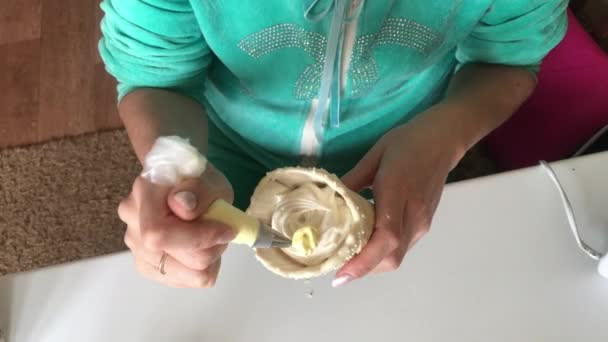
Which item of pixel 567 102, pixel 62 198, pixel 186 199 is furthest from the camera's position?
pixel 62 198

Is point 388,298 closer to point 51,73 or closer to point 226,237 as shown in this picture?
point 226,237

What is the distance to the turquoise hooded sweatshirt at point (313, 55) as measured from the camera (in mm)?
499

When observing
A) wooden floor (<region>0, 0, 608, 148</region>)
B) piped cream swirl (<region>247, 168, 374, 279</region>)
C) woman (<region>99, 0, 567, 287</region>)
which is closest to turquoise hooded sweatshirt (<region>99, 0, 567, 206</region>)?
woman (<region>99, 0, 567, 287</region>)

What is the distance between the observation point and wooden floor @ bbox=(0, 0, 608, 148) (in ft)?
4.35

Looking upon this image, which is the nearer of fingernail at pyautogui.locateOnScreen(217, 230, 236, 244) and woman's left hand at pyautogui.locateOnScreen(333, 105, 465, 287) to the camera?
fingernail at pyautogui.locateOnScreen(217, 230, 236, 244)

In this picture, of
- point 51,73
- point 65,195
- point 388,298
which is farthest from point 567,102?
point 51,73

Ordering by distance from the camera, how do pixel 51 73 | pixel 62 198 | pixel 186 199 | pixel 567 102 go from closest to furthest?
pixel 186 199 < pixel 567 102 < pixel 62 198 < pixel 51 73

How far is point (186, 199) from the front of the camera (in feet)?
1.12

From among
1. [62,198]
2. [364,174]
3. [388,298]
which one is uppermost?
[364,174]

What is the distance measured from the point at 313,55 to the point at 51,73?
1.02 m

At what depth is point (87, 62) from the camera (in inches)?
54.7

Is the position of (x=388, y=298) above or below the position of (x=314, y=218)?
below

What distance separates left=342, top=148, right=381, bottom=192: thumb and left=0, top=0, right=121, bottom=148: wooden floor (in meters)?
0.89

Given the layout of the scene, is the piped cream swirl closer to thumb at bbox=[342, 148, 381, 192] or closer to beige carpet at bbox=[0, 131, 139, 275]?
thumb at bbox=[342, 148, 381, 192]
